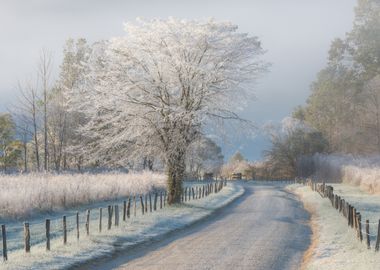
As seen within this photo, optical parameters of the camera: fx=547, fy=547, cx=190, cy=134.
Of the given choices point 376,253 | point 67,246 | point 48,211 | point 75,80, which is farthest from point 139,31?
point 75,80

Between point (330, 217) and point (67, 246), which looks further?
point (330, 217)

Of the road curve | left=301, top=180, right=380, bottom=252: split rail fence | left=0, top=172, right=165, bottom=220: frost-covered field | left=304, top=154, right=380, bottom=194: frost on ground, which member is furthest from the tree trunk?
left=304, top=154, right=380, bottom=194: frost on ground

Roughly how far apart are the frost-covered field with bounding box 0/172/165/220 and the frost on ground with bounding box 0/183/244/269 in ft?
15.7

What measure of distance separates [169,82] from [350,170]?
107ft

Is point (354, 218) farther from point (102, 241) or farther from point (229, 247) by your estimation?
point (102, 241)

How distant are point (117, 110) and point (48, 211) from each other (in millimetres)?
7383

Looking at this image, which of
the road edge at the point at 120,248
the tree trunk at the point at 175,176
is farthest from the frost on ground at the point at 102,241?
the tree trunk at the point at 175,176

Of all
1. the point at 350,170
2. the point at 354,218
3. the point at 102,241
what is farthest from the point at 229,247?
the point at 350,170

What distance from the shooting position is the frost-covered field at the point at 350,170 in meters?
46.6

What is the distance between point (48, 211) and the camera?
1099 inches

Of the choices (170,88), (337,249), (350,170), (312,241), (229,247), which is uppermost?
(170,88)

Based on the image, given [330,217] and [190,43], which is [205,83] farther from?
[330,217]

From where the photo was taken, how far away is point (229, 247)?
18219 millimetres

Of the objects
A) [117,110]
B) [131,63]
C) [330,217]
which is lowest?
[330,217]
